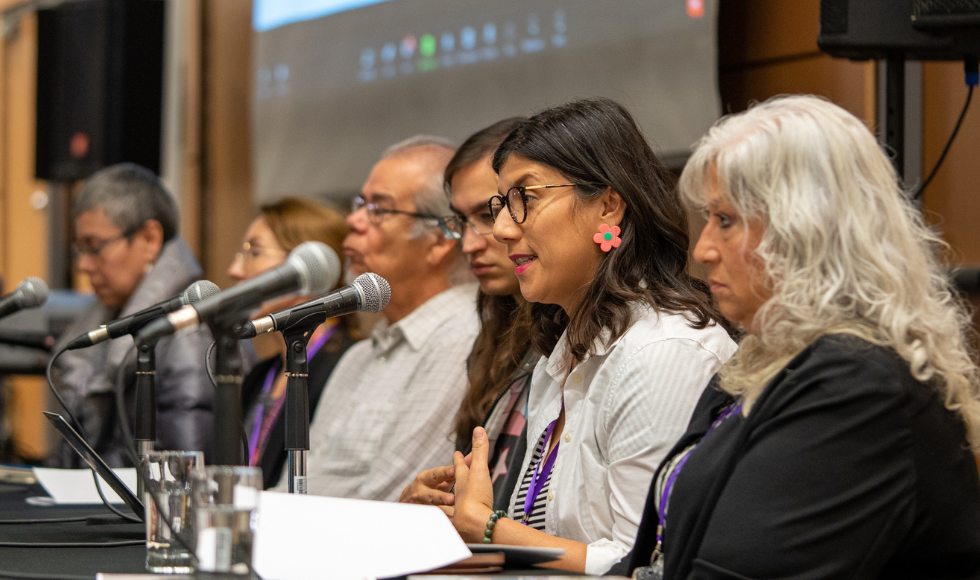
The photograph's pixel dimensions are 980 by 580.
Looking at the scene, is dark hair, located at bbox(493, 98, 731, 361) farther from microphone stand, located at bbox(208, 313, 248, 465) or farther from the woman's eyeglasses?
the woman's eyeglasses

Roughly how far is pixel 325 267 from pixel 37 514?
1.11 m

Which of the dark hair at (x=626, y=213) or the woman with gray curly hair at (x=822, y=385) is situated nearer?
the woman with gray curly hair at (x=822, y=385)

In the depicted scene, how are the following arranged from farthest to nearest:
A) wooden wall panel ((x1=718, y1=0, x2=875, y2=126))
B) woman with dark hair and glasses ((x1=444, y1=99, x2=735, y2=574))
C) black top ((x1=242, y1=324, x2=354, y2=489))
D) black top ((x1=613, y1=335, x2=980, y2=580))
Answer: black top ((x1=242, y1=324, x2=354, y2=489)) → wooden wall panel ((x1=718, y1=0, x2=875, y2=126)) → woman with dark hair and glasses ((x1=444, y1=99, x2=735, y2=574)) → black top ((x1=613, y1=335, x2=980, y2=580))

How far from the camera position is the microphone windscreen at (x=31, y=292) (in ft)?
6.21

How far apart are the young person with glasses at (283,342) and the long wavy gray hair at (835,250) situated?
176cm

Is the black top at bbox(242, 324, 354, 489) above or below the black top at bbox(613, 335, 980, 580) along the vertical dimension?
below

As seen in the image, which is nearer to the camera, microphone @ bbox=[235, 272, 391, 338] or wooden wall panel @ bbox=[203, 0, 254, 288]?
microphone @ bbox=[235, 272, 391, 338]

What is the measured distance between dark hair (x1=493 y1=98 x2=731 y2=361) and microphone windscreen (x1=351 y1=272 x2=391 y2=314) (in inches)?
13.4

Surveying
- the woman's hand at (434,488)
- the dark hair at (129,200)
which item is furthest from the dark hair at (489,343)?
the dark hair at (129,200)

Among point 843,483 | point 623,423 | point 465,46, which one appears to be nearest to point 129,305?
point 465,46

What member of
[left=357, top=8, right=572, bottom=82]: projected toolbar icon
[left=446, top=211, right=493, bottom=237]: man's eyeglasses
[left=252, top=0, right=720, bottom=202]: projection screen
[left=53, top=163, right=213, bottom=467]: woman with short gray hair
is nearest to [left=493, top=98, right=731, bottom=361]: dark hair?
[left=446, top=211, right=493, bottom=237]: man's eyeglasses

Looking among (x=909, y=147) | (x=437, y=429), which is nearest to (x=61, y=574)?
(x=437, y=429)

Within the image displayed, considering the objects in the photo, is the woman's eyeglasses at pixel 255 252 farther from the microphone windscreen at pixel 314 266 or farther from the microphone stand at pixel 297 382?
the microphone windscreen at pixel 314 266

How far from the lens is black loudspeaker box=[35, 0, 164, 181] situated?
4777 mm
